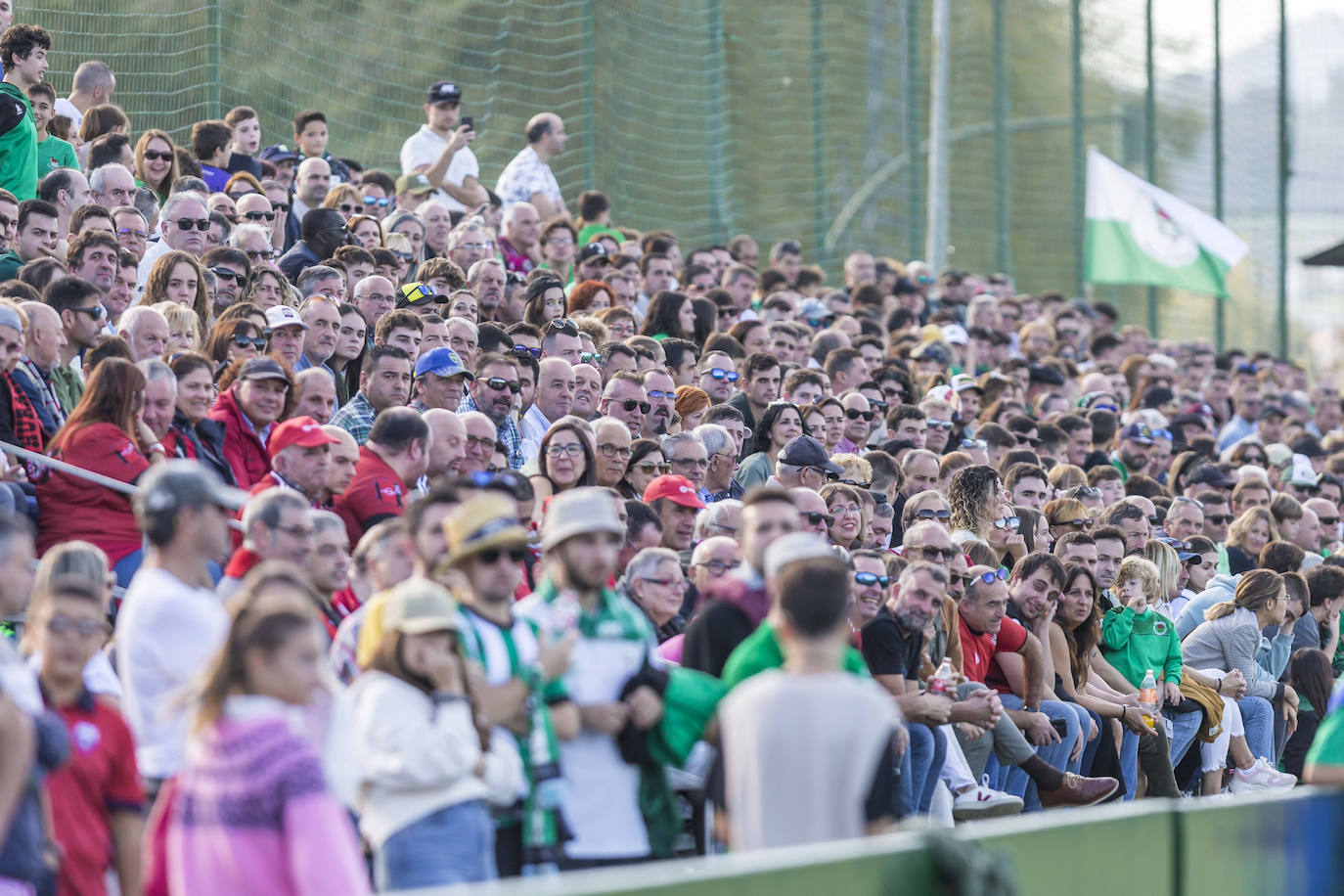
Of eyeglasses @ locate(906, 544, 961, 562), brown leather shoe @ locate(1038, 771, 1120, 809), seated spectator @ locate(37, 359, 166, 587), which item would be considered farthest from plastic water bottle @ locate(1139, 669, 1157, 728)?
seated spectator @ locate(37, 359, 166, 587)

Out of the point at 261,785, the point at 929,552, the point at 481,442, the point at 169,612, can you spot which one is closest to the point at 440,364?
the point at 481,442

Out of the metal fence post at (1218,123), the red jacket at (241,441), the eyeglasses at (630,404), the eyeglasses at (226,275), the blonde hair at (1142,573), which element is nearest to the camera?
the red jacket at (241,441)

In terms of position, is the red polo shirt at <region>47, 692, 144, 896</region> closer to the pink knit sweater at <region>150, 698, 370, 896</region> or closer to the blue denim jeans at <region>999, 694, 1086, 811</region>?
the pink knit sweater at <region>150, 698, 370, 896</region>

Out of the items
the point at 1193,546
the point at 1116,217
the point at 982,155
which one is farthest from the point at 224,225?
the point at 982,155

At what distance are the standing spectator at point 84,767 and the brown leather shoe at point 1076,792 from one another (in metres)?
5.63

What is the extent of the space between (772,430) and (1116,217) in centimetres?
1072

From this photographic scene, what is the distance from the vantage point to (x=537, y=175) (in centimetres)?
1633

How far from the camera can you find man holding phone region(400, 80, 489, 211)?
15492 millimetres

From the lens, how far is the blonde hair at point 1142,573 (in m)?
10.8

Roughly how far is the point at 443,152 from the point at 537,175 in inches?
45.2

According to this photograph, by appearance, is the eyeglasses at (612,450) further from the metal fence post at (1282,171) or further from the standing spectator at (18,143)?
the metal fence post at (1282,171)

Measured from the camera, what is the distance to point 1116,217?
20594 millimetres

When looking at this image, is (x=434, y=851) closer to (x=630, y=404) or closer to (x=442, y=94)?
(x=630, y=404)

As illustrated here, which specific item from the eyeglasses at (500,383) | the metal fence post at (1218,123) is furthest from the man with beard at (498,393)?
the metal fence post at (1218,123)
